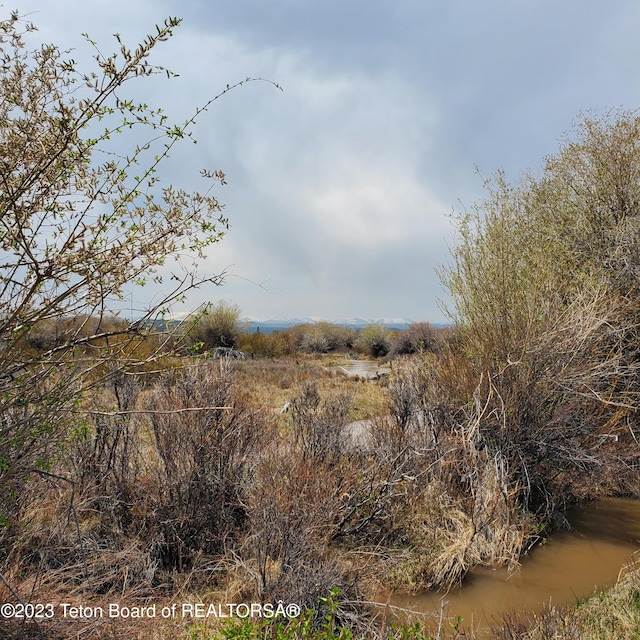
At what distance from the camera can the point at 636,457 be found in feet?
24.2

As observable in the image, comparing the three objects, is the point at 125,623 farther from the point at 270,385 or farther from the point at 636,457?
the point at 270,385

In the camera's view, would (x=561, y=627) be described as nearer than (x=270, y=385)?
Yes

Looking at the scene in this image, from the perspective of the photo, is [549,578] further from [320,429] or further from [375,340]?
[375,340]

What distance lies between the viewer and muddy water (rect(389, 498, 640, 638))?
15.5 ft

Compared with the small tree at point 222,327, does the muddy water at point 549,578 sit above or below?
below

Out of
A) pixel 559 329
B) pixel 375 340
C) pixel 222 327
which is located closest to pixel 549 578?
pixel 559 329

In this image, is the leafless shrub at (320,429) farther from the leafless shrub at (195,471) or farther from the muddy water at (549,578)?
the muddy water at (549,578)

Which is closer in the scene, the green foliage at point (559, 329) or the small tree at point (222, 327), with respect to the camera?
the green foliage at point (559, 329)

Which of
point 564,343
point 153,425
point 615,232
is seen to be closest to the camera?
point 153,425

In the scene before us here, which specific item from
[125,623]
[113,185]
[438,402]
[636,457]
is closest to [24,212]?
[113,185]

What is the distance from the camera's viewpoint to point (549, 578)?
5367 mm

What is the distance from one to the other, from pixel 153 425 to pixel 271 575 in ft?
7.04

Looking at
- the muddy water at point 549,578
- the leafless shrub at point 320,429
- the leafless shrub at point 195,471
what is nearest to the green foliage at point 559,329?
the muddy water at point 549,578

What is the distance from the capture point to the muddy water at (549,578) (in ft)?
15.5
